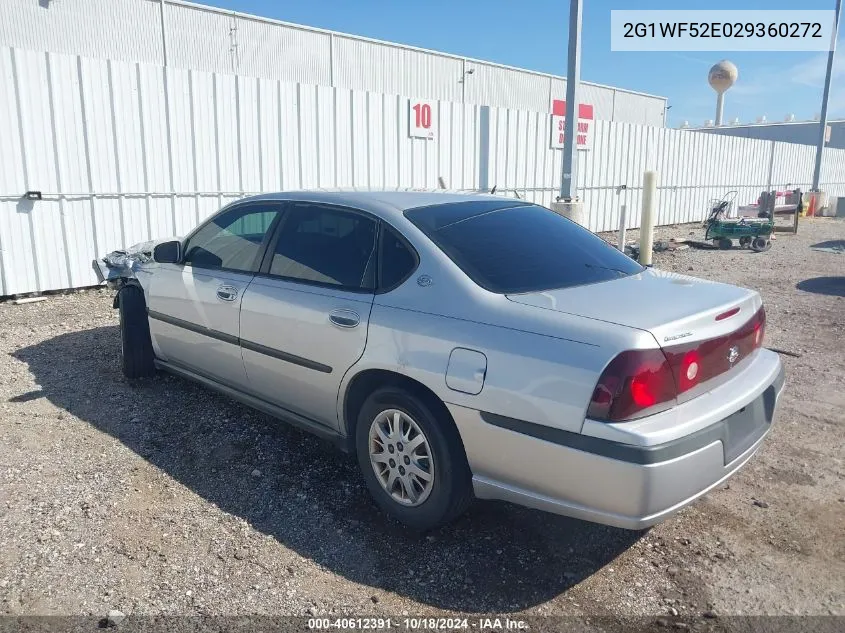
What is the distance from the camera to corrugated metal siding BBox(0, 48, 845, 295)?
26.0ft

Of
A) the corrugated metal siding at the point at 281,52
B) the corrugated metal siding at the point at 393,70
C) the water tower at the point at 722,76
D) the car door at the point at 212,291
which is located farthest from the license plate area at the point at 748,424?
the water tower at the point at 722,76

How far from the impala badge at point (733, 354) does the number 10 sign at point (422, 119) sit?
372 inches

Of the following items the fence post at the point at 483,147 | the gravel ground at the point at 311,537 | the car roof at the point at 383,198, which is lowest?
the gravel ground at the point at 311,537

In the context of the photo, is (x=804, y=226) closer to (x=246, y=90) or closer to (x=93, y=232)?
(x=246, y=90)

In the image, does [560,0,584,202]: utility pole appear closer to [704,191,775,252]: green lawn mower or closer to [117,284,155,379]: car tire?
[704,191,775,252]: green lawn mower

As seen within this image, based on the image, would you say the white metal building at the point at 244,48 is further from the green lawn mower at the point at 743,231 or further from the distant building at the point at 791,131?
the distant building at the point at 791,131

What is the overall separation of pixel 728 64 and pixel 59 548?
5316cm

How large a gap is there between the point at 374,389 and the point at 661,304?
1.44m

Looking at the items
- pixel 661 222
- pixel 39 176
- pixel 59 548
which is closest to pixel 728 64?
pixel 661 222

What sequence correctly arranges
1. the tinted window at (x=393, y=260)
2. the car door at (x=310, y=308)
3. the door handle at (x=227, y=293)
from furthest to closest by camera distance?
the door handle at (x=227, y=293)
the car door at (x=310, y=308)
the tinted window at (x=393, y=260)

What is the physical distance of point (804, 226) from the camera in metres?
21.1

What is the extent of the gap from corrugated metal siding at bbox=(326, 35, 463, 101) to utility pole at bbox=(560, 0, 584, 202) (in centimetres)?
1246

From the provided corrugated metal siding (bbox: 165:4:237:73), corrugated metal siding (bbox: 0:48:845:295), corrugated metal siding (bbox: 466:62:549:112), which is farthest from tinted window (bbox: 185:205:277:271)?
corrugated metal siding (bbox: 466:62:549:112)

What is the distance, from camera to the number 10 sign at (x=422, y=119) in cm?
1163
